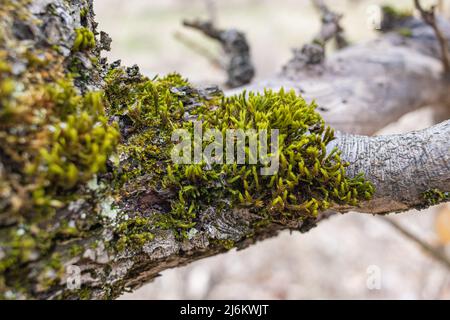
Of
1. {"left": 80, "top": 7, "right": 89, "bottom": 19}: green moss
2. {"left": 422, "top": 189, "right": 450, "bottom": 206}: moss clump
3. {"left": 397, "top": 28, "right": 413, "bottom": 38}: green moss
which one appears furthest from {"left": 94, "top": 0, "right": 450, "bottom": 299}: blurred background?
{"left": 80, "top": 7, "right": 89, "bottom": 19}: green moss

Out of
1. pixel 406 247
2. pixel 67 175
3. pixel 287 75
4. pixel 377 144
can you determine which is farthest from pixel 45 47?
pixel 406 247

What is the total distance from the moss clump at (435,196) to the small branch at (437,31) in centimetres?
219

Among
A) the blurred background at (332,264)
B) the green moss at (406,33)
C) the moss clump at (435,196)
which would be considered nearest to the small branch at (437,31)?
the green moss at (406,33)

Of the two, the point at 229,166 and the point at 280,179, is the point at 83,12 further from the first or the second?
the point at 280,179

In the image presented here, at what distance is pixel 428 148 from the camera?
6.40 feet

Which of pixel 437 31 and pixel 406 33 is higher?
pixel 406 33

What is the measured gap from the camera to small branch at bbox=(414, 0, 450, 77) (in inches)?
136

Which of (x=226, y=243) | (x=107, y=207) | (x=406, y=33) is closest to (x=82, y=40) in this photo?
(x=107, y=207)

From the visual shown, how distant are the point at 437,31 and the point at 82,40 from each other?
3430mm

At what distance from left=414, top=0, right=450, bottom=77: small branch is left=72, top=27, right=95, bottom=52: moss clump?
117 inches

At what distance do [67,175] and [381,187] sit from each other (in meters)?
1.52

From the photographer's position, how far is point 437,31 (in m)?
3.69

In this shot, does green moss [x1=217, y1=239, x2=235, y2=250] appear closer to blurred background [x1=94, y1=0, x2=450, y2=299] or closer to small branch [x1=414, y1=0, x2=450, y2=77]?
small branch [x1=414, y1=0, x2=450, y2=77]

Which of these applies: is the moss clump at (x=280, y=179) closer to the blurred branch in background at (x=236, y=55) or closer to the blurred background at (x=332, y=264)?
the blurred branch in background at (x=236, y=55)
